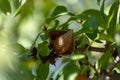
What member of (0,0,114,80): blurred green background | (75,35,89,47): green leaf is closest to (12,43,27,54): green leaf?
(0,0,114,80): blurred green background

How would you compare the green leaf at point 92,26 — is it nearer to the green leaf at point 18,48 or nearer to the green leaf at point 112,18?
the green leaf at point 112,18

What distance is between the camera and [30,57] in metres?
0.62

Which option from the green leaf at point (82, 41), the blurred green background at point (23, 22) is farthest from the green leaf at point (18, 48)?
the green leaf at point (82, 41)

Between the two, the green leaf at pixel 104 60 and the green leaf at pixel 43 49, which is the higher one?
the green leaf at pixel 43 49

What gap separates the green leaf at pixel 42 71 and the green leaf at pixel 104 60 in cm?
11

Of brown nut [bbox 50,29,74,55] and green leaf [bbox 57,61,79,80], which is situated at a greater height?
brown nut [bbox 50,29,74,55]

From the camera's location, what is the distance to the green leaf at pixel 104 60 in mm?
622

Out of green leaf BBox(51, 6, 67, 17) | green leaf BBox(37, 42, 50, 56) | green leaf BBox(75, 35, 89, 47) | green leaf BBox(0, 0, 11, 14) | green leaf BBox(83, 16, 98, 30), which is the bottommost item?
green leaf BBox(75, 35, 89, 47)

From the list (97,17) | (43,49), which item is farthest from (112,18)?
(43,49)

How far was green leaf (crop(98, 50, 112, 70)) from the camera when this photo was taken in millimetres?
622

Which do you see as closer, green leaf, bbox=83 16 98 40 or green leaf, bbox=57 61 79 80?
A: green leaf, bbox=83 16 98 40

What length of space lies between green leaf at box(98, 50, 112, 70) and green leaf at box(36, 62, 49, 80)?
105 mm

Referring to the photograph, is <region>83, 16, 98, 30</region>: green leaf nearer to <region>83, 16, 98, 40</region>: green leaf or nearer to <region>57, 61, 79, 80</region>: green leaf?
<region>83, 16, 98, 40</region>: green leaf

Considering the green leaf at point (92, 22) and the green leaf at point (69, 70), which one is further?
the green leaf at point (69, 70)
